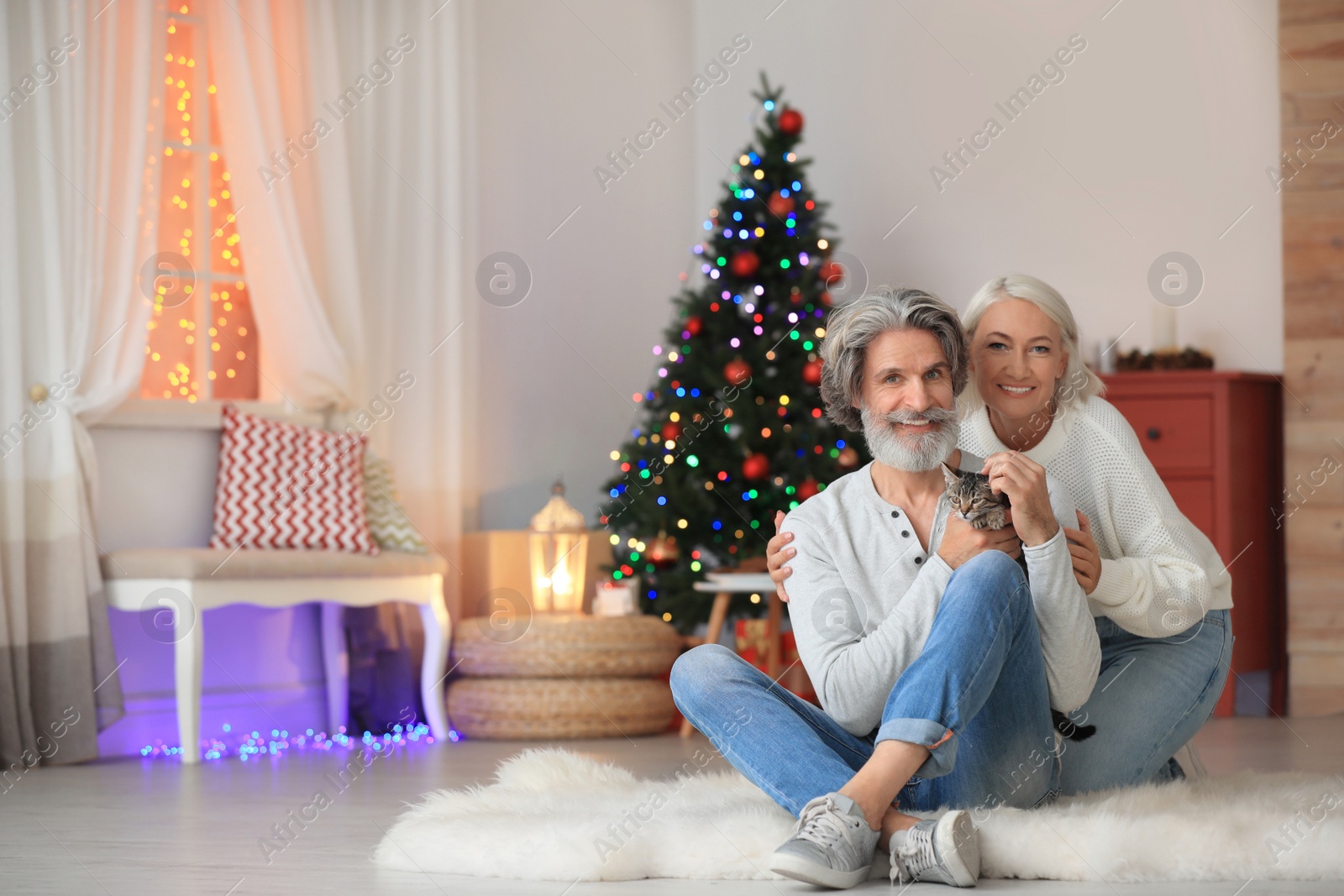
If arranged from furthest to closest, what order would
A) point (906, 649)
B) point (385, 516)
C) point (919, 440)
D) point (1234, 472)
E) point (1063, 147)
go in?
point (1063, 147) → point (1234, 472) → point (385, 516) → point (919, 440) → point (906, 649)

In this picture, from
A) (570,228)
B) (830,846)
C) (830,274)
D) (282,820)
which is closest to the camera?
(830,846)

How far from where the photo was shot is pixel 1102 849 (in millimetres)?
1927

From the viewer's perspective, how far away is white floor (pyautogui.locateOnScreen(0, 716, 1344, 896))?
1.96m

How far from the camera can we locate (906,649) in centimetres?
194

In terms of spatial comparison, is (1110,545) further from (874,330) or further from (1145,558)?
(874,330)

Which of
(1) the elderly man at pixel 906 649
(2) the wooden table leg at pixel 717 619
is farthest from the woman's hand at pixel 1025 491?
(2) the wooden table leg at pixel 717 619

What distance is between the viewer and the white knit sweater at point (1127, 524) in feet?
6.88

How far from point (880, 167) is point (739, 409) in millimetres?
1559

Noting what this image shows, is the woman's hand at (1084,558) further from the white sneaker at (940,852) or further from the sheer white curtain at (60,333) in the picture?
the sheer white curtain at (60,333)

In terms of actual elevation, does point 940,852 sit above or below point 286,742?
above

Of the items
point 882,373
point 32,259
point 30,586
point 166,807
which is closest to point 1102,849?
point 882,373

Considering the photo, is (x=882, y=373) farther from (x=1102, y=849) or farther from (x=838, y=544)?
(x=1102, y=849)

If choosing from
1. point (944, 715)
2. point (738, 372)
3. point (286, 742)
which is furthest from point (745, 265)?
point (944, 715)

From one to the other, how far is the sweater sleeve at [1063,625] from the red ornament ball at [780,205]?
2.92 metres
